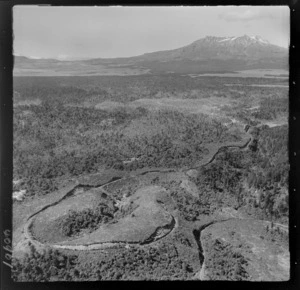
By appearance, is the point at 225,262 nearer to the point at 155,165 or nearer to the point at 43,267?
the point at 155,165

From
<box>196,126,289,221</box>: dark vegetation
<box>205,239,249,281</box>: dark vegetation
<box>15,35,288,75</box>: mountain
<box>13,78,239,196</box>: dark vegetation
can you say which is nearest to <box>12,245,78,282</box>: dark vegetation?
<box>13,78,239,196</box>: dark vegetation

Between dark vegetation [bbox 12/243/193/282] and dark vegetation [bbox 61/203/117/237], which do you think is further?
dark vegetation [bbox 61/203/117/237]

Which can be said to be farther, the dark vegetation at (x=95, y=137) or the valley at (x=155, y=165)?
the dark vegetation at (x=95, y=137)

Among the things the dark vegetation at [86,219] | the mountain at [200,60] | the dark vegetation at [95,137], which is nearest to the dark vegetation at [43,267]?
the dark vegetation at [86,219]

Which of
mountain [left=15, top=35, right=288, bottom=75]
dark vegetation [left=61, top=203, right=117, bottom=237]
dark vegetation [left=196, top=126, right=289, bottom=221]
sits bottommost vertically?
dark vegetation [left=61, top=203, right=117, bottom=237]

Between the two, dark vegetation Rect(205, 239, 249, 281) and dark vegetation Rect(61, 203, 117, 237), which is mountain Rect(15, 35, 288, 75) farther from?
dark vegetation Rect(205, 239, 249, 281)

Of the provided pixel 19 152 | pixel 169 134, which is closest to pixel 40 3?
pixel 19 152

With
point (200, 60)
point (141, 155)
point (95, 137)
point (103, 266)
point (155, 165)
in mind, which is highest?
point (200, 60)

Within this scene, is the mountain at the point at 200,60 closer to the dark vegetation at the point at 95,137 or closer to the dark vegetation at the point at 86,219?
the dark vegetation at the point at 95,137

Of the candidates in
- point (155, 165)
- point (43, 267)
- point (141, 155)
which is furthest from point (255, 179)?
point (43, 267)
